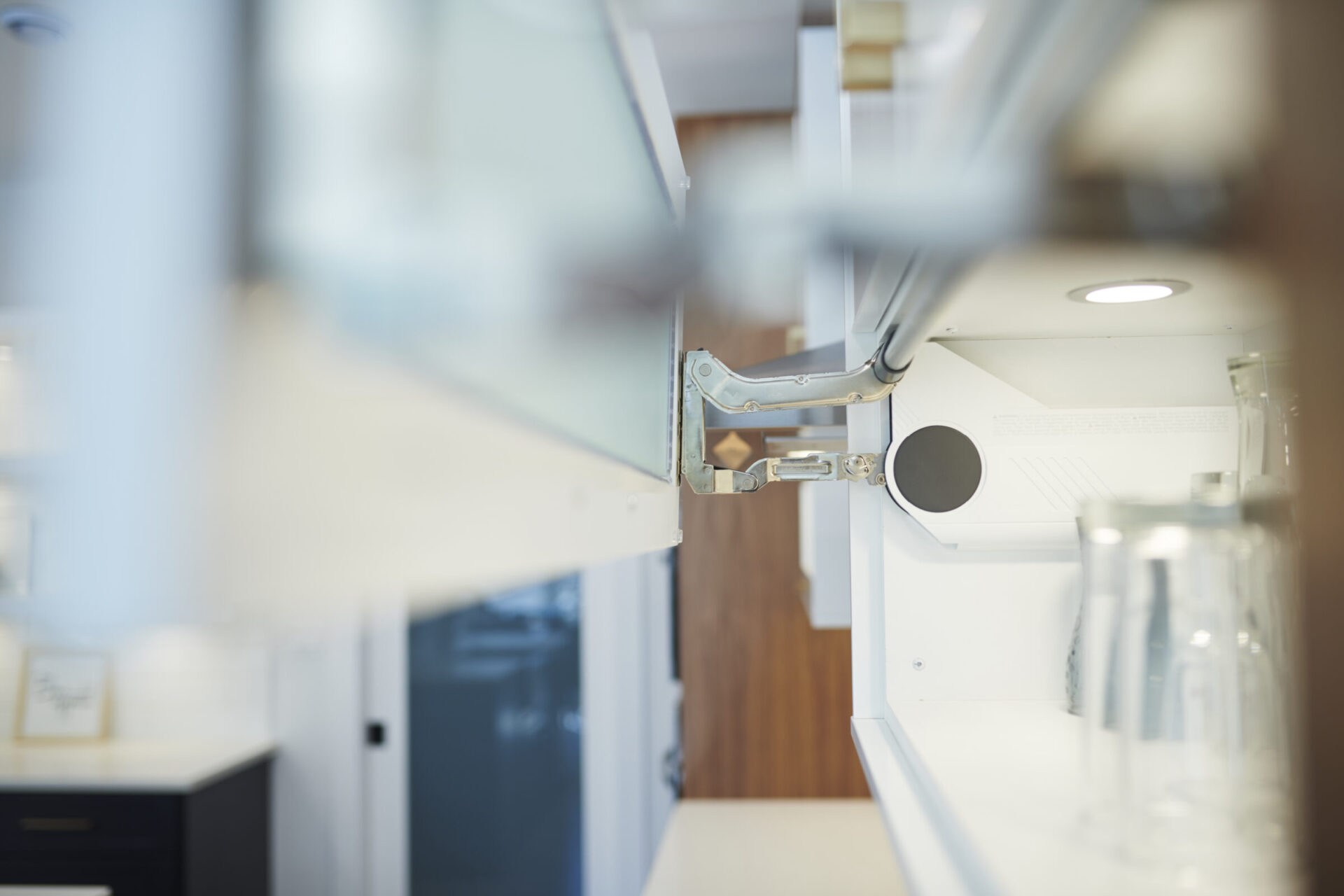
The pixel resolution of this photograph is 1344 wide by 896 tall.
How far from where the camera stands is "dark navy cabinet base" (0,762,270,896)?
202 centimetres

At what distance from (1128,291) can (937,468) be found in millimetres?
243

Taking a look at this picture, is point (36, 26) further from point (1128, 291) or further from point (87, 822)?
point (87, 822)

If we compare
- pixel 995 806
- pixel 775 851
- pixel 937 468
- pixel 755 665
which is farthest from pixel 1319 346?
pixel 755 665

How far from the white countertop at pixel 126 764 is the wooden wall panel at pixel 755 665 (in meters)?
1.11

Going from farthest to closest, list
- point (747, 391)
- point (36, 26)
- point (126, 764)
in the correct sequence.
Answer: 1. point (126, 764)
2. point (747, 391)
3. point (36, 26)

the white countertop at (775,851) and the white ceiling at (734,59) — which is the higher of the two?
the white ceiling at (734,59)

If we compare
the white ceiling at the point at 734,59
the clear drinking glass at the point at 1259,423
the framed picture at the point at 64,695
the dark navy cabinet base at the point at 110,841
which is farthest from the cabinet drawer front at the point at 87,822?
the clear drinking glass at the point at 1259,423

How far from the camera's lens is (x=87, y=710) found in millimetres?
2377

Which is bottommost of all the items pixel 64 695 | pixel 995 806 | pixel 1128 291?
pixel 64 695

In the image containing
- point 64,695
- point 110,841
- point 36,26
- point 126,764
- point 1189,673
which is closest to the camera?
point 36,26

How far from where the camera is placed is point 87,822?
2029 millimetres

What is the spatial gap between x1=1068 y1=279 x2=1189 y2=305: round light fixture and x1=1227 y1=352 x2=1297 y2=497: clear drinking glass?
0.05 m

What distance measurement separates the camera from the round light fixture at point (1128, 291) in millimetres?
502

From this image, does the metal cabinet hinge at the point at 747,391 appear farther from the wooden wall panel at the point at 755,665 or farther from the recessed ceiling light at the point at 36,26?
the wooden wall panel at the point at 755,665
